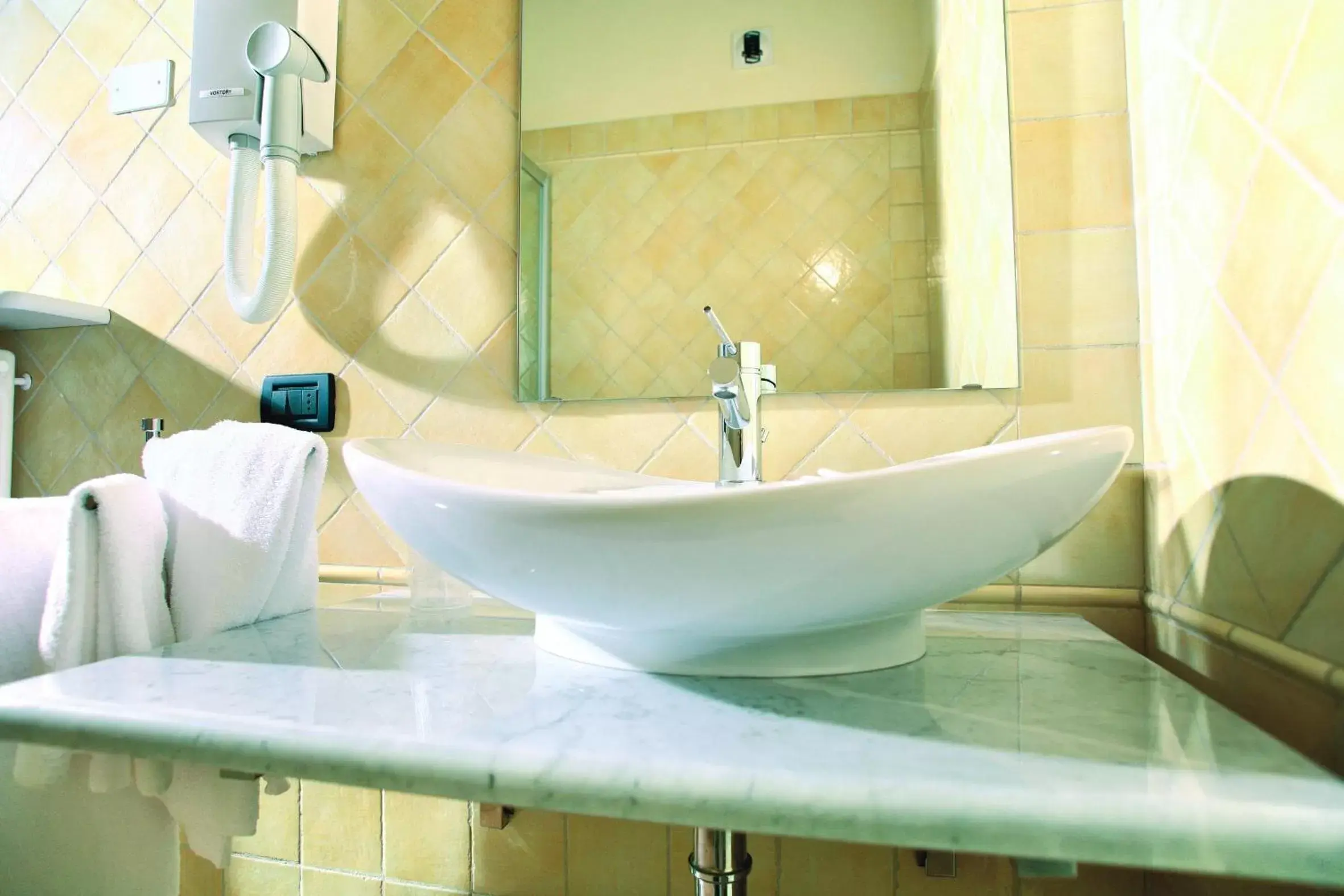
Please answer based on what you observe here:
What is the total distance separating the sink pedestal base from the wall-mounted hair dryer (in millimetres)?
828

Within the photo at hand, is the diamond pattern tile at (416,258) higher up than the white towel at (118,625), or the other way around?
the diamond pattern tile at (416,258)

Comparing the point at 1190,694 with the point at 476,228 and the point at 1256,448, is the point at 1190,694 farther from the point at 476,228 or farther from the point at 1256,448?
the point at 476,228

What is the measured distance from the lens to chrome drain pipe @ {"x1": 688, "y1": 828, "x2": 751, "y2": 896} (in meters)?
0.60

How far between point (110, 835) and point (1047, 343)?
4.04ft

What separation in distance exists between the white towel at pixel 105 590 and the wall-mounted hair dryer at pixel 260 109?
413mm

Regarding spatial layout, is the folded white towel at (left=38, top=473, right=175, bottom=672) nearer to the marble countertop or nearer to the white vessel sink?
the marble countertop

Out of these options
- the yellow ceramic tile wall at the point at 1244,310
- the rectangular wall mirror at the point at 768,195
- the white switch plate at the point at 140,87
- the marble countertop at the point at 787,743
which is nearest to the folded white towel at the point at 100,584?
the marble countertop at the point at 787,743

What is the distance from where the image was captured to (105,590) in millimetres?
776

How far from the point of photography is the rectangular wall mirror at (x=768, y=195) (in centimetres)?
97

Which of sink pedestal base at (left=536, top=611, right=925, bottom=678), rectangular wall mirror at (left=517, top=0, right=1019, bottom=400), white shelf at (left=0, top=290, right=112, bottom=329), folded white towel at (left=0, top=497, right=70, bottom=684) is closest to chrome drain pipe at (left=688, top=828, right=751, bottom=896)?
sink pedestal base at (left=536, top=611, right=925, bottom=678)

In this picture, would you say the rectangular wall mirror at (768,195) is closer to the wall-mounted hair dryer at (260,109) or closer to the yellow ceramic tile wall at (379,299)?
the yellow ceramic tile wall at (379,299)

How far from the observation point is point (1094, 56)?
0.93 m

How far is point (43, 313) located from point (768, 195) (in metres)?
1.18

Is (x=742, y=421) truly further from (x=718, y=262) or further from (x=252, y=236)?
(x=252, y=236)
